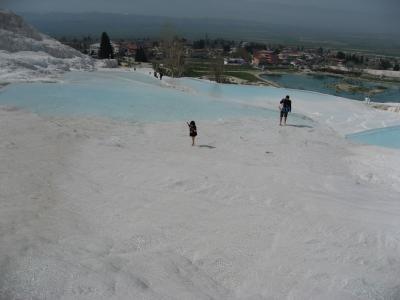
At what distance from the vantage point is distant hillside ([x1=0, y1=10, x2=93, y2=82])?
23.8m

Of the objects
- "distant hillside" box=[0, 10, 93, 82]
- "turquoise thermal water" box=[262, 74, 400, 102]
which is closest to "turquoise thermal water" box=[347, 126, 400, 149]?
"distant hillside" box=[0, 10, 93, 82]

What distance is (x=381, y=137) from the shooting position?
16109mm

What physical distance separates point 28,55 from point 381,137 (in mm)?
23078

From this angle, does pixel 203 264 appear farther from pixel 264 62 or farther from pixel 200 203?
pixel 264 62

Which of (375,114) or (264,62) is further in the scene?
(264,62)

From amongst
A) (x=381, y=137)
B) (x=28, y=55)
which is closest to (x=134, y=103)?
(x=381, y=137)

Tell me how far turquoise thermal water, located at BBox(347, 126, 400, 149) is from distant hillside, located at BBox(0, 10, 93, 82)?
56.5ft

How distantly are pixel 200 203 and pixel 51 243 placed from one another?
3296mm

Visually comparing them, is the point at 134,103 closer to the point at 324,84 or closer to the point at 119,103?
the point at 119,103

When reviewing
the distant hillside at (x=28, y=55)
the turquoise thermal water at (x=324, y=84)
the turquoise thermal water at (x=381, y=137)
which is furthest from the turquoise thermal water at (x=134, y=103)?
the turquoise thermal water at (x=324, y=84)

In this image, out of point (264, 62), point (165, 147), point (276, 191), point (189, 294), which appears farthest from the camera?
point (264, 62)

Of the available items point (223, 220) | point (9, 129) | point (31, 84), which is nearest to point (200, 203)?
point (223, 220)

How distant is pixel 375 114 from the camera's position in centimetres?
1967

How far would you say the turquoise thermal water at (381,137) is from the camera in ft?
50.1
